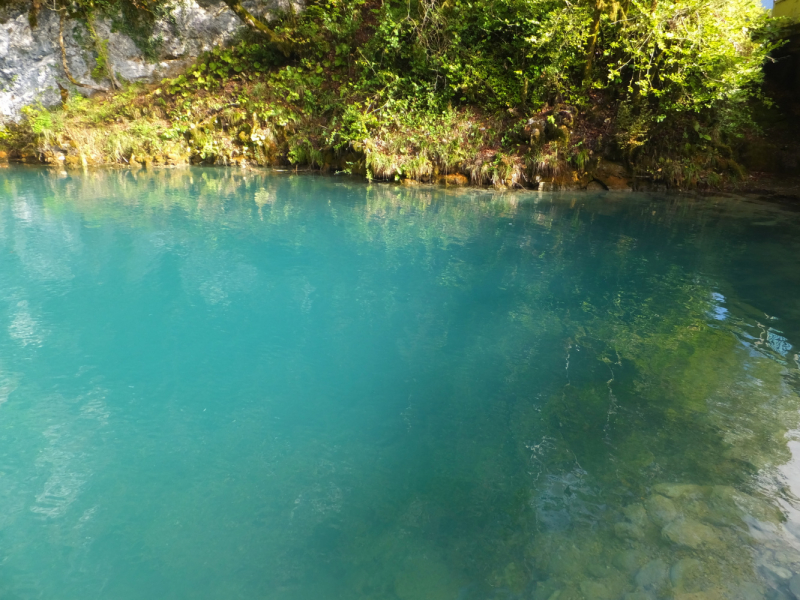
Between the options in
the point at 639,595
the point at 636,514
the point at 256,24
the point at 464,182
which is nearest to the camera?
the point at 639,595

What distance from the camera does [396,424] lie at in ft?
11.5

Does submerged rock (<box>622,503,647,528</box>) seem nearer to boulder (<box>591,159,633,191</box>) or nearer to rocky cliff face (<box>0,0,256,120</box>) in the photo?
boulder (<box>591,159,633,191</box>)

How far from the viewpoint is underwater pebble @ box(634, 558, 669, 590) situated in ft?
7.79

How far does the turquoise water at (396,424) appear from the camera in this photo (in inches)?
96.7

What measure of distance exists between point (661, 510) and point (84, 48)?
22501 millimetres

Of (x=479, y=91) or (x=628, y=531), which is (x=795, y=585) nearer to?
(x=628, y=531)

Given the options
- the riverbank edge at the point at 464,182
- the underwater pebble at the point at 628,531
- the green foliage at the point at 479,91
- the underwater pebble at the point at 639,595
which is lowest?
the underwater pebble at the point at 639,595

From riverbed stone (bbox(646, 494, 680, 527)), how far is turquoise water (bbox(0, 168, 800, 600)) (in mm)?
11

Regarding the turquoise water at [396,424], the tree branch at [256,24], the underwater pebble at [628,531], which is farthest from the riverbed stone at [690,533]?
the tree branch at [256,24]

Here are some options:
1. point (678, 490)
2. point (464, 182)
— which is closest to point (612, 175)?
point (464, 182)

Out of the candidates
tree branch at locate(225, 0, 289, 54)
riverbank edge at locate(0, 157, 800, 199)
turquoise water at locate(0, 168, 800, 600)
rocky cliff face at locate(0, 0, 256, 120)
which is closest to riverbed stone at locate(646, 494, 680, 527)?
turquoise water at locate(0, 168, 800, 600)

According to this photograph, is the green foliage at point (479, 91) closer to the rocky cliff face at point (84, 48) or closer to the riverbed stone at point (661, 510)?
the rocky cliff face at point (84, 48)

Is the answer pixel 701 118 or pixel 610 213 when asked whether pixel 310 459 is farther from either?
pixel 701 118

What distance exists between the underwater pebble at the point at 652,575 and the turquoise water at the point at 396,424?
11 millimetres
